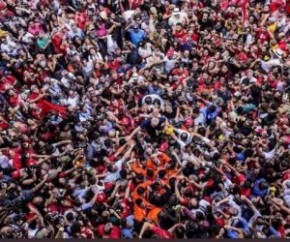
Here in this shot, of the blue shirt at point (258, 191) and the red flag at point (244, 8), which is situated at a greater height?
the red flag at point (244, 8)

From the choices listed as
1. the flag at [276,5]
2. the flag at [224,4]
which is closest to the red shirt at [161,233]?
the flag at [224,4]

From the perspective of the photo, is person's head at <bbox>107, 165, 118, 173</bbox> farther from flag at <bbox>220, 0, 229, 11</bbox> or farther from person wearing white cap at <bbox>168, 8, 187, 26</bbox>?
flag at <bbox>220, 0, 229, 11</bbox>

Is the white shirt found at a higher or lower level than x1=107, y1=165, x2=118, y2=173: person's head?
lower

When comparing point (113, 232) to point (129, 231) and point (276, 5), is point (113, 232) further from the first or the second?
point (276, 5)

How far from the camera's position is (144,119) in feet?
26.6

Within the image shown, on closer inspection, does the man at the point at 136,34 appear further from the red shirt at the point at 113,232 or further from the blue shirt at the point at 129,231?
the red shirt at the point at 113,232

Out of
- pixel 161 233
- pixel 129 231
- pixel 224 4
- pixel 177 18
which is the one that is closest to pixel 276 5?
pixel 224 4

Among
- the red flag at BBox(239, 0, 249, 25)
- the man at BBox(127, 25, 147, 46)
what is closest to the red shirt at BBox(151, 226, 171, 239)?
the man at BBox(127, 25, 147, 46)

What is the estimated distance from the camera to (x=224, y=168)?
7.63 meters

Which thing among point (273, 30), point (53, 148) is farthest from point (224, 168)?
point (273, 30)

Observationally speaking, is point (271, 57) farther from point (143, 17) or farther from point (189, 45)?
point (143, 17)

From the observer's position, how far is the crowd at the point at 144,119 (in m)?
7.09

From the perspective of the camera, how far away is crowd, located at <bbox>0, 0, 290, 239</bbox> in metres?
7.09

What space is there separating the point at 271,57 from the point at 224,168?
2514 millimetres
